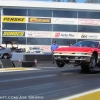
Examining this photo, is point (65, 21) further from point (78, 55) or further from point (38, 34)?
point (78, 55)

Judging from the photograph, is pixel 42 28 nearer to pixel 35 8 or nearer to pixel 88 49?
pixel 35 8

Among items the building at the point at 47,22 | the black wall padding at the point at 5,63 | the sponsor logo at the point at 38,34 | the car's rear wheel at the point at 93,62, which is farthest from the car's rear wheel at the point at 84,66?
the sponsor logo at the point at 38,34

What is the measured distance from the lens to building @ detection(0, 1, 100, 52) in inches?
2270

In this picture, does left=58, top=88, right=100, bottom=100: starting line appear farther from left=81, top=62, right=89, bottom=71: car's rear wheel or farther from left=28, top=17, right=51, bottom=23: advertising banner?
left=28, top=17, right=51, bottom=23: advertising banner

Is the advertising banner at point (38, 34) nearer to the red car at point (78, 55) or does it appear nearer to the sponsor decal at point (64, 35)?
the sponsor decal at point (64, 35)

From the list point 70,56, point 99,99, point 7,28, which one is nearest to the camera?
point 99,99

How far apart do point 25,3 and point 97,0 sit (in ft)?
239

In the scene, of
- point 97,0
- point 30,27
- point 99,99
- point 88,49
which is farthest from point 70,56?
point 97,0

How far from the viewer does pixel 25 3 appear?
5812 cm

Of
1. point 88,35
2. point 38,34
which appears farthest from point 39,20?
point 88,35

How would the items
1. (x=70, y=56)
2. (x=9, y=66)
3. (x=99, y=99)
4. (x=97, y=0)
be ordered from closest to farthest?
(x=99, y=99) < (x=70, y=56) < (x=9, y=66) < (x=97, y=0)

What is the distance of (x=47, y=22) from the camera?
2307 inches

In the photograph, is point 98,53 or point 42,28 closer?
point 98,53

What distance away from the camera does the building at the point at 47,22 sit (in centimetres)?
5766
